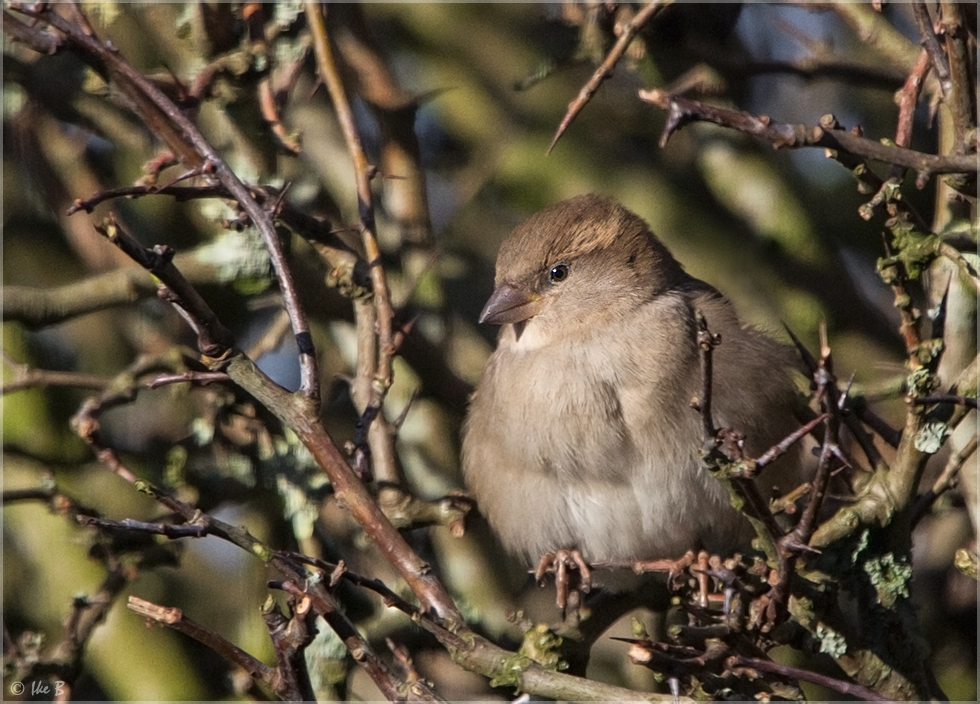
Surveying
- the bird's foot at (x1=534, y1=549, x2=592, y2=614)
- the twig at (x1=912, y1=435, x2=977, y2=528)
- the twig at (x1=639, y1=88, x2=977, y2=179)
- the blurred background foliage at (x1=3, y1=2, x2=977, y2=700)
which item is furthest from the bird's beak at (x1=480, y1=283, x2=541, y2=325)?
the twig at (x1=639, y1=88, x2=977, y2=179)

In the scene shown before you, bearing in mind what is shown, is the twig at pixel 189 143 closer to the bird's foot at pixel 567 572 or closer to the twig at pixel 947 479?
the bird's foot at pixel 567 572

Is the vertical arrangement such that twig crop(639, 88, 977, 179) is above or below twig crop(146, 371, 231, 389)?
above

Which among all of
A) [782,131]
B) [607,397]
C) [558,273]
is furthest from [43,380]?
[782,131]

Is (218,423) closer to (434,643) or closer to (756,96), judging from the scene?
(434,643)

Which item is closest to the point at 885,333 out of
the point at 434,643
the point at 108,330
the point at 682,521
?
the point at 682,521

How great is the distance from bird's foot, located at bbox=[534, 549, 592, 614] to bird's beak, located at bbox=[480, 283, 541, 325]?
0.86m

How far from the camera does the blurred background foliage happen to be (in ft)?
14.2

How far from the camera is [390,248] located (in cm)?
474

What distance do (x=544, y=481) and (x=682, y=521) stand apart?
50cm

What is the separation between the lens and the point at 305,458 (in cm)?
416

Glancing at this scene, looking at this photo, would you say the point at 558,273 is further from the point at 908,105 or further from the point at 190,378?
the point at 190,378

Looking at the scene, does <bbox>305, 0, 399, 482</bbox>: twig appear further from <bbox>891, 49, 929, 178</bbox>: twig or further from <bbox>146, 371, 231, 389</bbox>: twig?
<bbox>891, 49, 929, 178</bbox>: twig

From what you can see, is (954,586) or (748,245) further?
(748,245)

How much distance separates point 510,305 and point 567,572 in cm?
98
